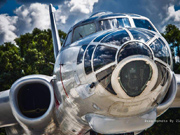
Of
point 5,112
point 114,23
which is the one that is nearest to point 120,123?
point 114,23

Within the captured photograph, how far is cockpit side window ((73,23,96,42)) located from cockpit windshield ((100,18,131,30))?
0.25m

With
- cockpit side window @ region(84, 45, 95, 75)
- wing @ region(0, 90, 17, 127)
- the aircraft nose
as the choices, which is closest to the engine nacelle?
wing @ region(0, 90, 17, 127)

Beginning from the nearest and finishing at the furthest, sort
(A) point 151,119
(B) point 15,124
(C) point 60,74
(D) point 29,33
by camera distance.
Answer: (A) point 151,119, (C) point 60,74, (B) point 15,124, (D) point 29,33

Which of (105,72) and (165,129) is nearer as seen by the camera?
→ (105,72)

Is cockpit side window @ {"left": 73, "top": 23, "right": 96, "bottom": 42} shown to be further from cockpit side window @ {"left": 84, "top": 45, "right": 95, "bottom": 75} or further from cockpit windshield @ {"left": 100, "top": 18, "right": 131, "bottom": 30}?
cockpit side window @ {"left": 84, "top": 45, "right": 95, "bottom": 75}

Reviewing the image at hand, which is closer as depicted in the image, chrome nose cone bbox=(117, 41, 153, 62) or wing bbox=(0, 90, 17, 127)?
chrome nose cone bbox=(117, 41, 153, 62)

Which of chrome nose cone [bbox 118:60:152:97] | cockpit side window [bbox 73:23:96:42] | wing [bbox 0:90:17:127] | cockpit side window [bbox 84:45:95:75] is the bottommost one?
wing [bbox 0:90:17:127]

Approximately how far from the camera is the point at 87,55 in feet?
14.1

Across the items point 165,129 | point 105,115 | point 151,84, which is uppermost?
point 151,84

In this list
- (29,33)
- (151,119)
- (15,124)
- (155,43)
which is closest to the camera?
(155,43)

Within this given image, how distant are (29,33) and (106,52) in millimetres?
34940

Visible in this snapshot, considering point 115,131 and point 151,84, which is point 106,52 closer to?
point 151,84

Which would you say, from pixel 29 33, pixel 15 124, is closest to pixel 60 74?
pixel 15 124

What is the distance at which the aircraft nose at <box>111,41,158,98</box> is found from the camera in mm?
3707
